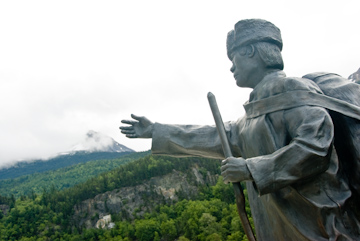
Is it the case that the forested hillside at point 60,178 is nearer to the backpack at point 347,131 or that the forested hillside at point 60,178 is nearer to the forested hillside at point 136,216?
the forested hillside at point 136,216

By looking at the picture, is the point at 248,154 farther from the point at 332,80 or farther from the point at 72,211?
the point at 72,211

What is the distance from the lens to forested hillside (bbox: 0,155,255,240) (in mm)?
58469

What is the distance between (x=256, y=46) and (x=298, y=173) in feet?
4.38

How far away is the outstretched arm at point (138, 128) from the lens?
12.6ft

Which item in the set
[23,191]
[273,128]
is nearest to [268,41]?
[273,128]

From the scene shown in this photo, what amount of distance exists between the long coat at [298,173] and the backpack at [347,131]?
0.22 feet

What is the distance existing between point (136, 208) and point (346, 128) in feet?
294

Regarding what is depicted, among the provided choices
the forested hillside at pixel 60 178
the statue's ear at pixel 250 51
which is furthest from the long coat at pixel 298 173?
the forested hillside at pixel 60 178

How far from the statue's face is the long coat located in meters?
0.26

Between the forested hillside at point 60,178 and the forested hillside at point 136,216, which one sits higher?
the forested hillside at point 60,178

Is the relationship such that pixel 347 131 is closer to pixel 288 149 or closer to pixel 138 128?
pixel 288 149

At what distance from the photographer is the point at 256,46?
3.21m

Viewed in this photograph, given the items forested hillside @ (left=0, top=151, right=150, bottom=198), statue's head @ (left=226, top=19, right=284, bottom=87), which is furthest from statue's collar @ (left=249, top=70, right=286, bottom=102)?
forested hillside @ (left=0, top=151, right=150, bottom=198)

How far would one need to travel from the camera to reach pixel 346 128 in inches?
108
